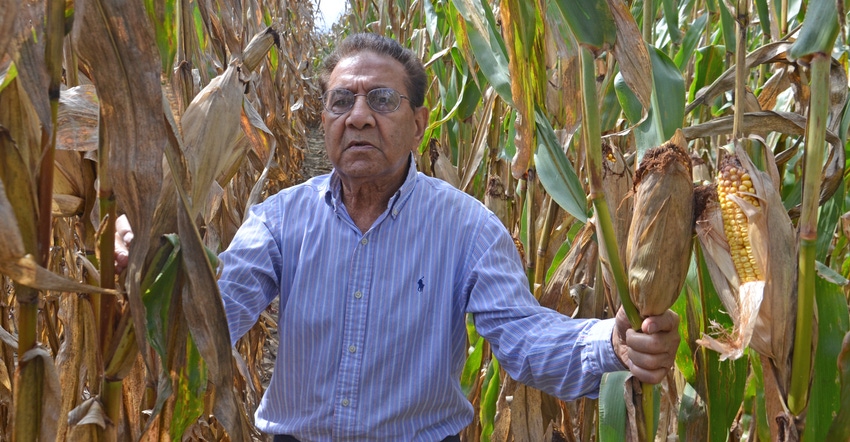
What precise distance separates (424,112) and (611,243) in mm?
899

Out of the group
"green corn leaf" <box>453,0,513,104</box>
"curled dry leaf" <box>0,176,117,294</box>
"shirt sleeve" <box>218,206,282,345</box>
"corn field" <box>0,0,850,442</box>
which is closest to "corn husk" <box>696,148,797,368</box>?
"corn field" <box>0,0,850,442</box>

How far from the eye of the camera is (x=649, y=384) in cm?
105

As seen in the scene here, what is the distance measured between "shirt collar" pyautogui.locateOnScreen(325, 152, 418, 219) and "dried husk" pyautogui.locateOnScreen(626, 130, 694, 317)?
773mm

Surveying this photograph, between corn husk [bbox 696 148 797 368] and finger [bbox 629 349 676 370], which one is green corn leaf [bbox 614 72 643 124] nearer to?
corn husk [bbox 696 148 797 368]

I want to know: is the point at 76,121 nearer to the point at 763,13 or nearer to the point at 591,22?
the point at 591,22

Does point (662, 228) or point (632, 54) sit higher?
point (632, 54)

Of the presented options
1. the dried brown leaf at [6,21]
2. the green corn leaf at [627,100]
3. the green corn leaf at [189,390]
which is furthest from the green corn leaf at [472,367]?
the dried brown leaf at [6,21]

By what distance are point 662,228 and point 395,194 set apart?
0.81 m

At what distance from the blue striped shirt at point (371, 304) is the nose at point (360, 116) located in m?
0.17

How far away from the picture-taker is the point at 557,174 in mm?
1291

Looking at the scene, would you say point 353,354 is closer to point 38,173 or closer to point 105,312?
point 105,312

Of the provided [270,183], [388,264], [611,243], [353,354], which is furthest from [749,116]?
[270,183]

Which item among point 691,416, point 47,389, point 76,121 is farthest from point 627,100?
point 47,389

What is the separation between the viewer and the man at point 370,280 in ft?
5.12
